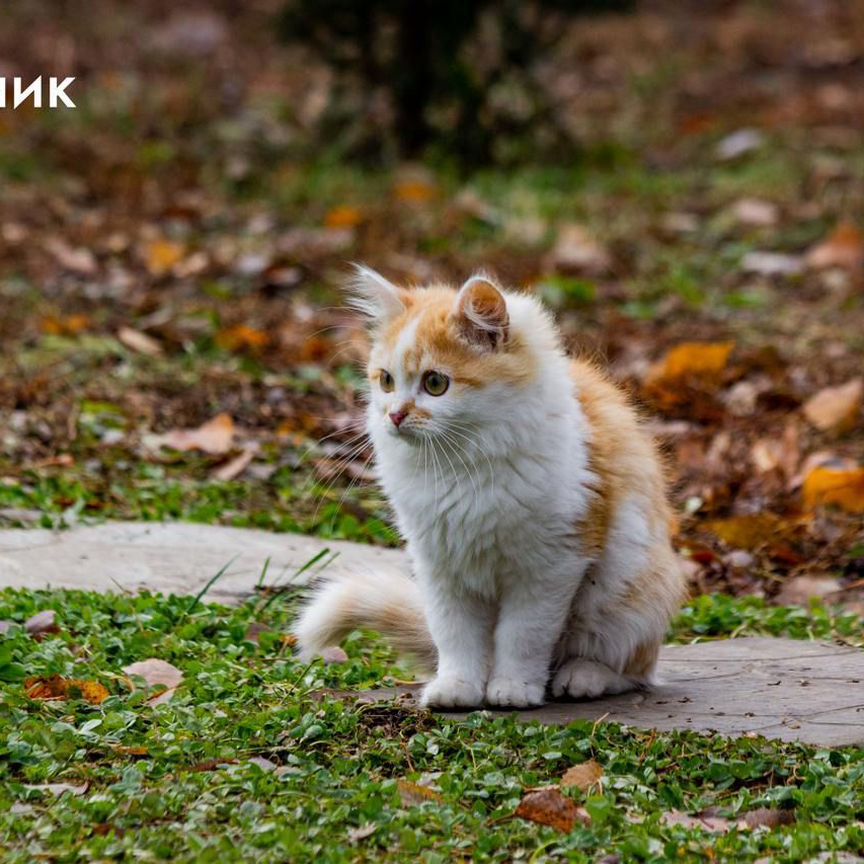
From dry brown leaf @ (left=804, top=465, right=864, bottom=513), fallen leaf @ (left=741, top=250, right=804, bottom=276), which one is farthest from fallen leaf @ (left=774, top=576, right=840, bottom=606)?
fallen leaf @ (left=741, top=250, right=804, bottom=276)

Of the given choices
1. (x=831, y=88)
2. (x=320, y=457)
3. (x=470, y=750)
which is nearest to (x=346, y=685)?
(x=470, y=750)

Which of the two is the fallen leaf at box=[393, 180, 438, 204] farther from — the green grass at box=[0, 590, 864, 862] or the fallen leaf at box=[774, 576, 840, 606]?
the green grass at box=[0, 590, 864, 862]

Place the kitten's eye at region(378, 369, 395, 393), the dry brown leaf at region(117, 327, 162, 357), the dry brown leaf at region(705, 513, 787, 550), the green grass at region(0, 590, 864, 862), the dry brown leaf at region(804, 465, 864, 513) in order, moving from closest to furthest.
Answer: the green grass at region(0, 590, 864, 862), the kitten's eye at region(378, 369, 395, 393), the dry brown leaf at region(705, 513, 787, 550), the dry brown leaf at region(804, 465, 864, 513), the dry brown leaf at region(117, 327, 162, 357)

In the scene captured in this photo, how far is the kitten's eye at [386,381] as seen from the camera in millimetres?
3758

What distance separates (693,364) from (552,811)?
389 cm

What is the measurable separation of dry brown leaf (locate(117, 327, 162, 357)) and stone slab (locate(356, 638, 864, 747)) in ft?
10.8

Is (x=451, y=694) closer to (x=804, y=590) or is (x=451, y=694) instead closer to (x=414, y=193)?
(x=804, y=590)

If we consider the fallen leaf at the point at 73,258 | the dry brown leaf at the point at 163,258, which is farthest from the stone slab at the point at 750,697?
the fallen leaf at the point at 73,258

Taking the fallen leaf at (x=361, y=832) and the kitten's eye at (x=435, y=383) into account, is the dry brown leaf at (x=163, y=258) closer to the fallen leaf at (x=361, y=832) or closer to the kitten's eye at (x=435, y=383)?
the kitten's eye at (x=435, y=383)

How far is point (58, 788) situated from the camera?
300 centimetres

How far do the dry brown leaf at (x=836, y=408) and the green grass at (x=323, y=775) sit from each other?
2980 mm

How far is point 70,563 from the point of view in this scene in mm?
4508

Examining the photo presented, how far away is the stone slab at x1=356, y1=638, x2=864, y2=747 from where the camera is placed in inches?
135

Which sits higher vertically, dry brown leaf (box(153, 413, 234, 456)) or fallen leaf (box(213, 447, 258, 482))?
dry brown leaf (box(153, 413, 234, 456))
